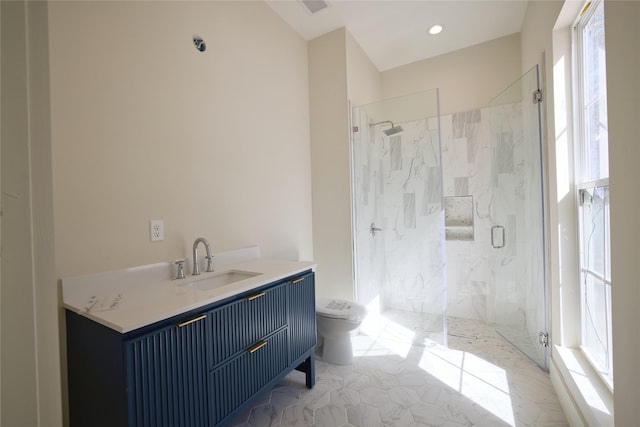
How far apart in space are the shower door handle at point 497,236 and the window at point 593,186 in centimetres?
96

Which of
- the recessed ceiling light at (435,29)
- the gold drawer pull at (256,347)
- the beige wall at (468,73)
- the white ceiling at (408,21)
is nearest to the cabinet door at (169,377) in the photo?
the gold drawer pull at (256,347)

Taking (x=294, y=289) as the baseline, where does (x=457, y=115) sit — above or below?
above

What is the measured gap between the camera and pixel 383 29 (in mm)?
2564

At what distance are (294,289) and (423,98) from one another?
1999 mm

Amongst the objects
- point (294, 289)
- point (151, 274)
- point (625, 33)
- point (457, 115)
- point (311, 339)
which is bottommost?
point (311, 339)

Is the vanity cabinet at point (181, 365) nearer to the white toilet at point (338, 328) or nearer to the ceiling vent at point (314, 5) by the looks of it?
the white toilet at point (338, 328)

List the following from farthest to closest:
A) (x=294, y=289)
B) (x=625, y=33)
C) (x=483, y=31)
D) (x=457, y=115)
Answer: (x=457, y=115) → (x=483, y=31) → (x=294, y=289) → (x=625, y=33)

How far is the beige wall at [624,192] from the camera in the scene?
2.73ft

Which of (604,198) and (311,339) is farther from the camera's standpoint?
(311,339)

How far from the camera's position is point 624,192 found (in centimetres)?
89

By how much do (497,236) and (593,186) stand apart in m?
1.22

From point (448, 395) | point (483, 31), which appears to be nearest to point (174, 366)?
point (448, 395)

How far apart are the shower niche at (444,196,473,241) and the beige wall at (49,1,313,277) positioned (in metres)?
1.66

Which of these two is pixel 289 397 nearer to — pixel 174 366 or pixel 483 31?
pixel 174 366
